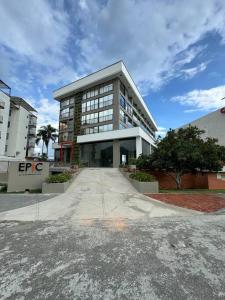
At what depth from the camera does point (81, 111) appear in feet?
121

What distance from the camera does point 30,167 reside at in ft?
44.5

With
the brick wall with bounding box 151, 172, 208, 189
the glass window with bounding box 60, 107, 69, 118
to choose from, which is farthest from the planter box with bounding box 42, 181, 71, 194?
the glass window with bounding box 60, 107, 69, 118

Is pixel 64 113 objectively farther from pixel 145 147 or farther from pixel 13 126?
pixel 145 147

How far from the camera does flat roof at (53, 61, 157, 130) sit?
104 ft

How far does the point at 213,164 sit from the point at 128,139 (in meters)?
13.6

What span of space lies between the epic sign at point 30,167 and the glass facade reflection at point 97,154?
15.2 meters

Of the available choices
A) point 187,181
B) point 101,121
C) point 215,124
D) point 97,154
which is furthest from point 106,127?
point 215,124

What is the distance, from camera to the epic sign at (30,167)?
13.4 m

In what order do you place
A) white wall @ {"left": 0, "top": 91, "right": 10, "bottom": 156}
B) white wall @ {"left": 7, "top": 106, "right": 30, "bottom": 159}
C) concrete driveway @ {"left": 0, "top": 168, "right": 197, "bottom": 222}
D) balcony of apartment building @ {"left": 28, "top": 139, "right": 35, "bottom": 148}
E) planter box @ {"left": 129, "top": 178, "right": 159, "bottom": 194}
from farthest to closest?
1. balcony of apartment building @ {"left": 28, "top": 139, "right": 35, "bottom": 148}
2. white wall @ {"left": 7, "top": 106, "right": 30, "bottom": 159}
3. white wall @ {"left": 0, "top": 91, "right": 10, "bottom": 156}
4. planter box @ {"left": 129, "top": 178, "right": 159, "bottom": 194}
5. concrete driveway @ {"left": 0, "top": 168, "right": 197, "bottom": 222}

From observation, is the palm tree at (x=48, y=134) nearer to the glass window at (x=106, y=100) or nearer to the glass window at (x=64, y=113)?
the glass window at (x=64, y=113)

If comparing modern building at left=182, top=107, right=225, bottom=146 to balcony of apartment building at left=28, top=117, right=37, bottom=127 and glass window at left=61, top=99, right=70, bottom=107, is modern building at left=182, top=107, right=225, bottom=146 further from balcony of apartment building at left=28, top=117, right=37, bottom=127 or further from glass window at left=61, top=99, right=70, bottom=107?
balcony of apartment building at left=28, top=117, right=37, bottom=127

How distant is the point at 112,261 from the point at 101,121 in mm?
30617

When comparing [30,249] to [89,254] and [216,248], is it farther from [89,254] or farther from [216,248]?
[216,248]

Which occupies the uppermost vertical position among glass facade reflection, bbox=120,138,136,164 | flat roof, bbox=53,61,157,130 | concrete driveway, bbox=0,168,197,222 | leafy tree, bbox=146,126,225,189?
flat roof, bbox=53,61,157,130
